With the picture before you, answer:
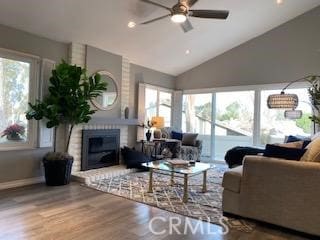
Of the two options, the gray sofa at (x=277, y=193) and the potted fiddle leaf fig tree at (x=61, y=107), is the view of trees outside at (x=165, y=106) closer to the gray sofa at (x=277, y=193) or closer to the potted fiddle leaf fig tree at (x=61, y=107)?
the potted fiddle leaf fig tree at (x=61, y=107)

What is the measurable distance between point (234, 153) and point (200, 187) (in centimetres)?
121

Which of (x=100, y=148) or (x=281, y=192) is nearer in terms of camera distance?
(x=281, y=192)

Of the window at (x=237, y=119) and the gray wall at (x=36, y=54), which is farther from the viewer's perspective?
the window at (x=237, y=119)

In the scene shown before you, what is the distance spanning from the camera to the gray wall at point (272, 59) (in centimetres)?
578

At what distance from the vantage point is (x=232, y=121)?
698cm

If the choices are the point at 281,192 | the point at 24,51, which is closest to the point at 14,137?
the point at 24,51

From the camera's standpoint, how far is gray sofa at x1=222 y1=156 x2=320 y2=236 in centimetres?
253

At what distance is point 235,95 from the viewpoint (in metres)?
6.91

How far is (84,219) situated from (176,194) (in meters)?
1.49

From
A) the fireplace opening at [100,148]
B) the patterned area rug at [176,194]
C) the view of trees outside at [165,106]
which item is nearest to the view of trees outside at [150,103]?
the view of trees outside at [165,106]

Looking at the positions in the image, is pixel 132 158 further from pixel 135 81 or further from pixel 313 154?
pixel 313 154

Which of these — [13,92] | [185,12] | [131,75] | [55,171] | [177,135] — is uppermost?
[185,12]

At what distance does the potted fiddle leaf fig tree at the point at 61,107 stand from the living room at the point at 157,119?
2cm

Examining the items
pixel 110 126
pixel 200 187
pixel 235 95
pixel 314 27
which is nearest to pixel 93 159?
pixel 110 126
